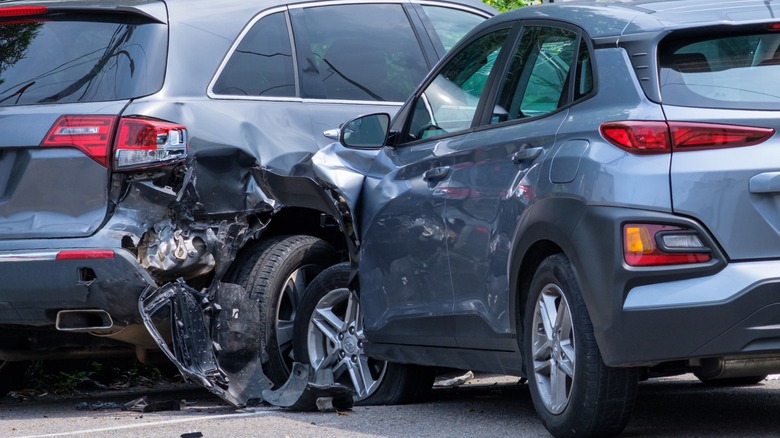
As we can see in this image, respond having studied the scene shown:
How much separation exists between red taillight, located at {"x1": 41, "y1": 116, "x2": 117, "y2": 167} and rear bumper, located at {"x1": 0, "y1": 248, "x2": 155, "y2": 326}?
49cm

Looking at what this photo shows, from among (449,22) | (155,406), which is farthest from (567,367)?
(449,22)

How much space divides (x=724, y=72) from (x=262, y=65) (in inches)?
126

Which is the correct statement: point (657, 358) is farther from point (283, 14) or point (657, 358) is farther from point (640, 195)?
point (283, 14)

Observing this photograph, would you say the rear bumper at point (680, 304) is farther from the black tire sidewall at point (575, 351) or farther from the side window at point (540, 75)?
the side window at point (540, 75)

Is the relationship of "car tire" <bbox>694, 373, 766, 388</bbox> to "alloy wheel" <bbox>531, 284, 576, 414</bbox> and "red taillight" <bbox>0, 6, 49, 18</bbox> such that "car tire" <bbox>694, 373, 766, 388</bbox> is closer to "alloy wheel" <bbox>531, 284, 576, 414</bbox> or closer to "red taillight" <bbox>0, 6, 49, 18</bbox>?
"alloy wheel" <bbox>531, 284, 576, 414</bbox>

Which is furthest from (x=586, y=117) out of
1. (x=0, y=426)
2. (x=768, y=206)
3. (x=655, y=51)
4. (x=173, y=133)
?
(x=0, y=426)

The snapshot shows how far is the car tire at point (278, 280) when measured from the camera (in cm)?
738

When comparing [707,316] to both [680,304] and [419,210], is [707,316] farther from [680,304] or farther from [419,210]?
[419,210]

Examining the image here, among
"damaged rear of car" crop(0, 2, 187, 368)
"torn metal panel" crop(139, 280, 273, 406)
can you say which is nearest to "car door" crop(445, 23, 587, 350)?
"torn metal panel" crop(139, 280, 273, 406)

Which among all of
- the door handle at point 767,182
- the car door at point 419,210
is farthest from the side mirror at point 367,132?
the door handle at point 767,182

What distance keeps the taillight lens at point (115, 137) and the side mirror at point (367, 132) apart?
0.92 metres

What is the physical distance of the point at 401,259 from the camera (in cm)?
674

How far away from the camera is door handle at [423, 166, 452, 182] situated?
6.34 meters

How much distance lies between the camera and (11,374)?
8.27 metres
